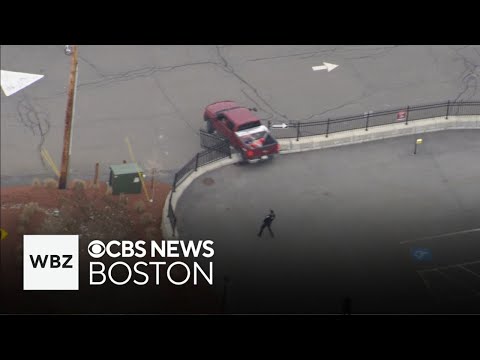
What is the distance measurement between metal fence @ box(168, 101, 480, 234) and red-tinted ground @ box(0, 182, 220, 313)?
3.52m

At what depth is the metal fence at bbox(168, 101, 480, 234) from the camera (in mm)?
45763

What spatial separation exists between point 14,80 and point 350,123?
55.2ft

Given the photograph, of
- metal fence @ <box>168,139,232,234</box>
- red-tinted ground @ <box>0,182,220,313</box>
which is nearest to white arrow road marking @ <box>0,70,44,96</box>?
red-tinted ground @ <box>0,182,220,313</box>

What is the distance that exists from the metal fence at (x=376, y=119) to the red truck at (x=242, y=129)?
1.96 m

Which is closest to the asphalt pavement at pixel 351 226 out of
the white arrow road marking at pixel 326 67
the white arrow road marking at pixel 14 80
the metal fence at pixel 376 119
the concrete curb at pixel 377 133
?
the concrete curb at pixel 377 133

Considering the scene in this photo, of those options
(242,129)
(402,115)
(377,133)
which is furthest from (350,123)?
(242,129)

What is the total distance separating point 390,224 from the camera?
4125 centimetres

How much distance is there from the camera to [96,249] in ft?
128

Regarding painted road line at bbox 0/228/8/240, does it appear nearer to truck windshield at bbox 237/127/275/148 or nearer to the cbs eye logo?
the cbs eye logo

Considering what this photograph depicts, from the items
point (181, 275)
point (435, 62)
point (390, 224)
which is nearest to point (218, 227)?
point (181, 275)

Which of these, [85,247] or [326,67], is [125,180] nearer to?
[85,247]

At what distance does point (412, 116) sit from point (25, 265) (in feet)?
67.3

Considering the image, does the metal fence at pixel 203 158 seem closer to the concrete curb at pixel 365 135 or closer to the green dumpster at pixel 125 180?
the concrete curb at pixel 365 135

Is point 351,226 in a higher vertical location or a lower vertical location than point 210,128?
lower
